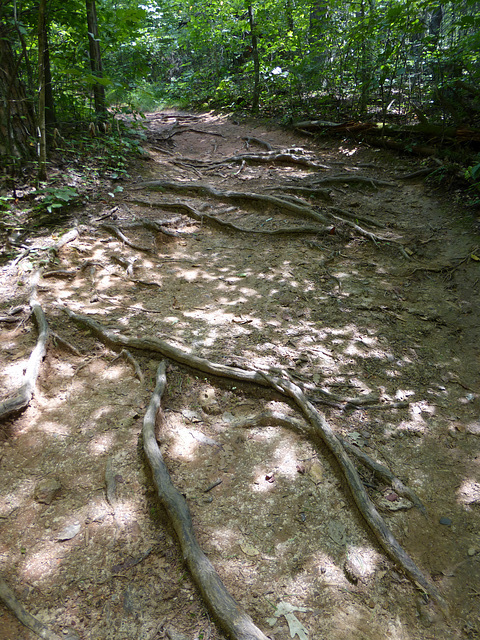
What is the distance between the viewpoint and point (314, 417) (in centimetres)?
305

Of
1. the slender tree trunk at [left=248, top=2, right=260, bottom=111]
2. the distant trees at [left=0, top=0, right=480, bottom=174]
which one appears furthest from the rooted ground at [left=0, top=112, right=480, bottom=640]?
the slender tree trunk at [left=248, top=2, right=260, bottom=111]

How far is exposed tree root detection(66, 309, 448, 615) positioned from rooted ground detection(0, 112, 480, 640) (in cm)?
6

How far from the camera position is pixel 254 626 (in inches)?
70.7

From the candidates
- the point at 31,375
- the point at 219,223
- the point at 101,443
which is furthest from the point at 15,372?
the point at 219,223

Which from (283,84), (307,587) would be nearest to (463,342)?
(307,587)

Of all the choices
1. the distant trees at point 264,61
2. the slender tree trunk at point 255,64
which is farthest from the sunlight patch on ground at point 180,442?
the slender tree trunk at point 255,64

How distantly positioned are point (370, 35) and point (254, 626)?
418 inches

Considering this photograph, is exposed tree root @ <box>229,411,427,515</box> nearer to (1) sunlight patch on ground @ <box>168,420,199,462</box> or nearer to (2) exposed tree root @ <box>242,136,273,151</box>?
(1) sunlight patch on ground @ <box>168,420,199,462</box>

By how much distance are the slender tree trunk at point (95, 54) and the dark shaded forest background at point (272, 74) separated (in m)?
0.03

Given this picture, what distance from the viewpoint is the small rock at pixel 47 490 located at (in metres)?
2.40

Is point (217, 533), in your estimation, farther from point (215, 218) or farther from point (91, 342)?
point (215, 218)

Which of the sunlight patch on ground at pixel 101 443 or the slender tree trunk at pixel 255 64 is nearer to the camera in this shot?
the sunlight patch on ground at pixel 101 443

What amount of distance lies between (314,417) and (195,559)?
137 cm

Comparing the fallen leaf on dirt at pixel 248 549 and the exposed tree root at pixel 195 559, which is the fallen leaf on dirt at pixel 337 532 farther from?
the exposed tree root at pixel 195 559
